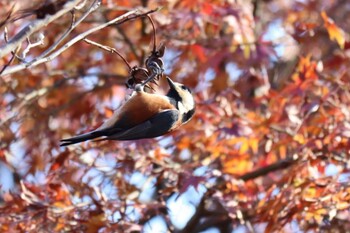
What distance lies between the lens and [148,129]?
2.10 metres

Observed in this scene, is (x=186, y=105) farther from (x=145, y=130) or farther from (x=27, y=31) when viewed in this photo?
(x=27, y=31)

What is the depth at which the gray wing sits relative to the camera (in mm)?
2102

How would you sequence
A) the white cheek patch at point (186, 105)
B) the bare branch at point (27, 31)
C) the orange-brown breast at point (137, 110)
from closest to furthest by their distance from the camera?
the bare branch at point (27, 31)
the orange-brown breast at point (137, 110)
the white cheek patch at point (186, 105)

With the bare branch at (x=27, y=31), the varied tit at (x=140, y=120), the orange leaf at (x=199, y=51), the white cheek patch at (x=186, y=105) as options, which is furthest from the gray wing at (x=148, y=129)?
the orange leaf at (x=199, y=51)

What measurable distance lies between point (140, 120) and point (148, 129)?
4cm

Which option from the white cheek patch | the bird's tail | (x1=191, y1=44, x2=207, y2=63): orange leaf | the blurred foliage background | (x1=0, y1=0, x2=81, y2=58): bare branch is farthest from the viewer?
(x1=191, y1=44, x2=207, y2=63): orange leaf

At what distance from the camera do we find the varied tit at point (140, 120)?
2100 millimetres

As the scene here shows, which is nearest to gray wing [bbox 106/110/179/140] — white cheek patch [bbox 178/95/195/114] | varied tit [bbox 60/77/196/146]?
varied tit [bbox 60/77/196/146]

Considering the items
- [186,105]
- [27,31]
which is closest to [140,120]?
[186,105]

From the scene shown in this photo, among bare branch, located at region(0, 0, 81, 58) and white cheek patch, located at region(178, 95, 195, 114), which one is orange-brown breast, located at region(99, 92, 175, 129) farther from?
bare branch, located at region(0, 0, 81, 58)

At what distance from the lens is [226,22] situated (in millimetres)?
4996

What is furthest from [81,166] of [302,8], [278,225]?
[302,8]

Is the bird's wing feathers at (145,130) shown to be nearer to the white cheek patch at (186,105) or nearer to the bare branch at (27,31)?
the white cheek patch at (186,105)

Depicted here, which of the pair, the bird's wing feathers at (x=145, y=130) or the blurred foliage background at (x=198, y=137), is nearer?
the bird's wing feathers at (x=145, y=130)
